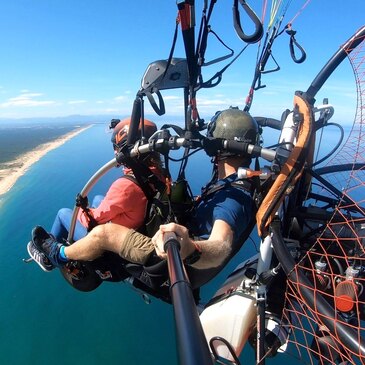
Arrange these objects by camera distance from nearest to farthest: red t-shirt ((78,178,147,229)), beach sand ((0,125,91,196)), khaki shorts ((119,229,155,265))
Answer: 1. khaki shorts ((119,229,155,265))
2. red t-shirt ((78,178,147,229))
3. beach sand ((0,125,91,196))

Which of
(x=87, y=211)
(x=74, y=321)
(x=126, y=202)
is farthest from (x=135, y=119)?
(x=74, y=321)

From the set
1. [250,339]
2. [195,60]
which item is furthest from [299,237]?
[195,60]

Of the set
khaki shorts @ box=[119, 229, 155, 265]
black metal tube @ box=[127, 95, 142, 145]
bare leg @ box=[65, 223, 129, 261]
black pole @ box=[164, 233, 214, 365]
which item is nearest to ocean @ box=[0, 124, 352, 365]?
bare leg @ box=[65, 223, 129, 261]

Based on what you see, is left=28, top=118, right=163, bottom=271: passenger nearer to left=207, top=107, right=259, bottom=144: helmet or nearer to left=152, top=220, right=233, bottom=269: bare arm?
left=207, top=107, right=259, bottom=144: helmet

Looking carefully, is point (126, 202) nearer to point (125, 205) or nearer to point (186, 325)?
point (125, 205)

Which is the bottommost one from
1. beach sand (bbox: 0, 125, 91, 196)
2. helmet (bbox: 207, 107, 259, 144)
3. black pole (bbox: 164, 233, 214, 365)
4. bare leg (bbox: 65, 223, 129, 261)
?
beach sand (bbox: 0, 125, 91, 196)

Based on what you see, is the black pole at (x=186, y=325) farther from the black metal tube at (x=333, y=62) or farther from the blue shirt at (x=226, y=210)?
the black metal tube at (x=333, y=62)
